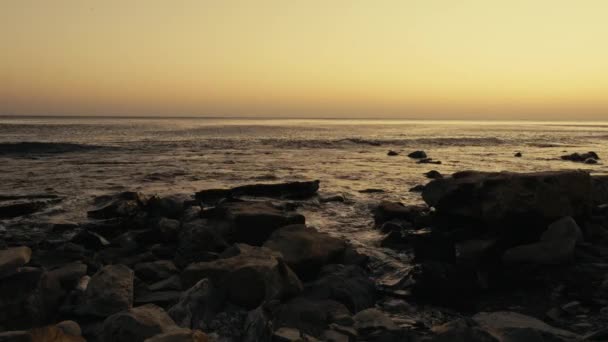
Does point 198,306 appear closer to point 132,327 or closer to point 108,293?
point 132,327

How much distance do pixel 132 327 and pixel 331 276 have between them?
237 centimetres

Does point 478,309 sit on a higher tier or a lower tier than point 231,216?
lower

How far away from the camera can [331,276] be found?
514cm

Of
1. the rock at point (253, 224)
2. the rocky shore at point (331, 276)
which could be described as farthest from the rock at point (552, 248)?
the rock at point (253, 224)

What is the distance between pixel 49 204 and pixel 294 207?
18.6ft

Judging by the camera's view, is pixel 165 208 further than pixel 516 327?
Yes

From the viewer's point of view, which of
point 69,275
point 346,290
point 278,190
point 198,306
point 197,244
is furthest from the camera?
point 278,190

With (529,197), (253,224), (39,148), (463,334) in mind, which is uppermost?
(529,197)

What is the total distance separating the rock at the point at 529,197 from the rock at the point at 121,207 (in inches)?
261

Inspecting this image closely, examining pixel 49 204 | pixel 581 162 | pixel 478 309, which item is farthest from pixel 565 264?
pixel 581 162

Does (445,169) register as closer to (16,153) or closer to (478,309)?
(478,309)

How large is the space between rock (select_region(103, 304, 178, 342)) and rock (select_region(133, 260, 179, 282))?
1.84 metres

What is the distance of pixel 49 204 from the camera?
10055 millimetres

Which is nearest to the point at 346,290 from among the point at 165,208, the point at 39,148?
the point at 165,208
